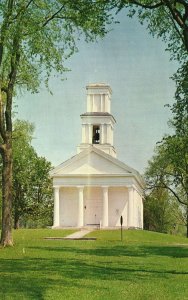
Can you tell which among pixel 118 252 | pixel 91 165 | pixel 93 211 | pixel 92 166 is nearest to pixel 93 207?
pixel 93 211

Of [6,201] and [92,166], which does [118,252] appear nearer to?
[6,201]

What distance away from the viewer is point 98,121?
212 feet

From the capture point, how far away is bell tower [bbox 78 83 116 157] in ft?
210

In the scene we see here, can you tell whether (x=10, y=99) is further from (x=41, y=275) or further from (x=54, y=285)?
(x=54, y=285)

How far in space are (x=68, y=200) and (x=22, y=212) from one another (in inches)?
477

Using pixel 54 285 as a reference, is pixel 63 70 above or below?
above

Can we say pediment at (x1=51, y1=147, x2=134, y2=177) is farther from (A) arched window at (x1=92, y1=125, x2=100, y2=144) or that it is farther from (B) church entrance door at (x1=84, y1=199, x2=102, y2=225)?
(A) arched window at (x1=92, y1=125, x2=100, y2=144)

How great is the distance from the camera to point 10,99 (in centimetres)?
2416

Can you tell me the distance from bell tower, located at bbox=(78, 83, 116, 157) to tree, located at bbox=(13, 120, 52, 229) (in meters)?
8.08

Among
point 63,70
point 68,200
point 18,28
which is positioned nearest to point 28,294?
point 18,28

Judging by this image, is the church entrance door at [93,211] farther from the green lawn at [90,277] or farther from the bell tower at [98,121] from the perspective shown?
the green lawn at [90,277]

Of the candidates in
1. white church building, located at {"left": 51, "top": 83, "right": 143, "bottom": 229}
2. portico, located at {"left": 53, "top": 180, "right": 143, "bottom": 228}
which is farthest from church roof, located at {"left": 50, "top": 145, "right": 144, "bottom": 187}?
portico, located at {"left": 53, "top": 180, "right": 143, "bottom": 228}

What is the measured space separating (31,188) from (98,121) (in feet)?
43.5

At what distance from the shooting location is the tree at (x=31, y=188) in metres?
69.4
